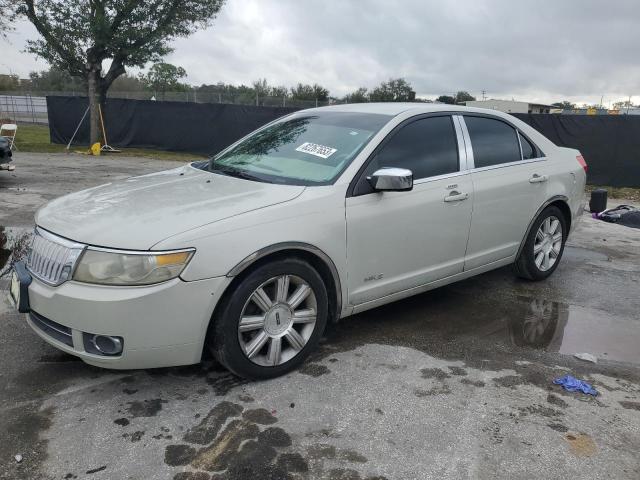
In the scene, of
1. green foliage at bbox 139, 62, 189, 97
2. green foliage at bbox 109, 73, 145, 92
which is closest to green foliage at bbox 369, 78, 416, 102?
green foliage at bbox 109, 73, 145, 92

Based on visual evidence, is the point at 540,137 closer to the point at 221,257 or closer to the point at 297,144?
the point at 297,144

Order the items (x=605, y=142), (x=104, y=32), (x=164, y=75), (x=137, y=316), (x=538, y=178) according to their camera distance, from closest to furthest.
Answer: (x=137, y=316)
(x=538, y=178)
(x=605, y=142)
(x=104, y=32)
(x=164, y=75)

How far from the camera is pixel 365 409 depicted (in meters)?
3.02

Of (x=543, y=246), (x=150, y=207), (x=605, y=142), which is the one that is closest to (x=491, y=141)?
(x=543, y=246)

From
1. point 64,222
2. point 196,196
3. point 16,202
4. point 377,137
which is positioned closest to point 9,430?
point 64,222

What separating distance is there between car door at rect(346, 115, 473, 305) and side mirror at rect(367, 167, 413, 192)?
105mm

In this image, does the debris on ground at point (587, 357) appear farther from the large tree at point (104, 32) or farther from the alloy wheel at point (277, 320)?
the large tree at point (104, 32)

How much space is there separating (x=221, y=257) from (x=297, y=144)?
1.44 metres

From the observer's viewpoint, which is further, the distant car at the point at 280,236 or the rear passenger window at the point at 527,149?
the rear passenger window at the point at 527,149

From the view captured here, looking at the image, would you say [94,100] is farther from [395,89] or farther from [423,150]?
[395,89]

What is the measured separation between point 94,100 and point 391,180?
18.8 m

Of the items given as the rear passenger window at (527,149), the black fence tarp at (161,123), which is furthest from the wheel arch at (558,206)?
the black fence tarp at (161,123)

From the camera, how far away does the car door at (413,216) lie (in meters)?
3.57

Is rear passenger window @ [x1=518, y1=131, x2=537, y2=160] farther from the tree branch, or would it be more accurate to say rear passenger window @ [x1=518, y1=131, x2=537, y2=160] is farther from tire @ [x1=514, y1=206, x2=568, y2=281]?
the tree branch
